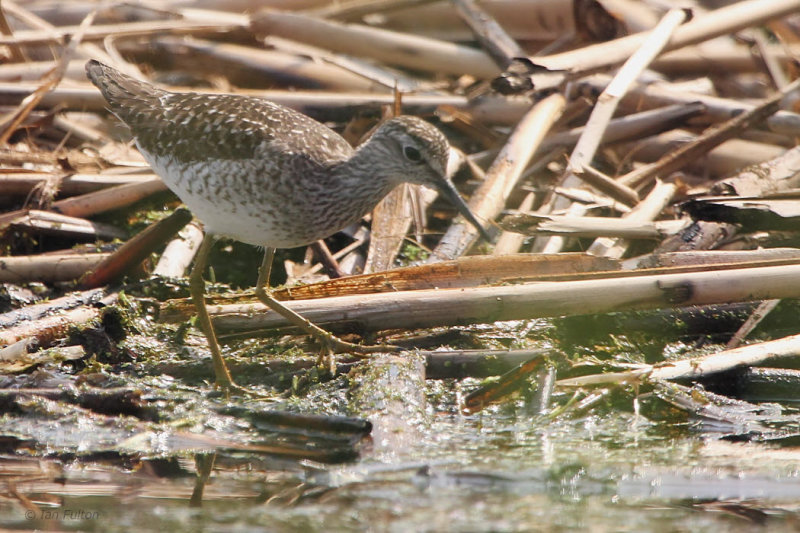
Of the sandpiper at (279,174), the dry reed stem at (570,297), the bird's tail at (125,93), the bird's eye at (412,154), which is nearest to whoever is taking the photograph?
the dry reed stem at (570,297)

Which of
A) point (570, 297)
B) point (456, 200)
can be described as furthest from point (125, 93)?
point (570, 297)

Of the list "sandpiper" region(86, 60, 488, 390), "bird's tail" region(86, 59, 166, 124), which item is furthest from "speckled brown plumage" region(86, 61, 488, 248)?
"bird's tail" region(86, 59, 166, 124)

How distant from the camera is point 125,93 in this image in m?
6.98

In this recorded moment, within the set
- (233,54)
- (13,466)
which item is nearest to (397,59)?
(233,54)

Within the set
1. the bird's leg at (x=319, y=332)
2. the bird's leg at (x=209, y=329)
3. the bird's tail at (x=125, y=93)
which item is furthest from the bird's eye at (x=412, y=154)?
the bird's tail at (x=125, y=93)

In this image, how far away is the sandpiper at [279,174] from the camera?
5801 millimetres

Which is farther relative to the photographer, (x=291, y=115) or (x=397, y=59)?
(x=397, y=59)

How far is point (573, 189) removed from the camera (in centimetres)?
732

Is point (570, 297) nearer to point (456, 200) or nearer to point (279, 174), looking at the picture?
point (456, 200)

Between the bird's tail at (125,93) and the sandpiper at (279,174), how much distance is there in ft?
1.88

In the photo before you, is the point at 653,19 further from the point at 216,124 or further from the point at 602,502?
the point at 602,502

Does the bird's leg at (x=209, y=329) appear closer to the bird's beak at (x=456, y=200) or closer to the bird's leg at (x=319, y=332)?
the bird's leg at (x=319, y=332)

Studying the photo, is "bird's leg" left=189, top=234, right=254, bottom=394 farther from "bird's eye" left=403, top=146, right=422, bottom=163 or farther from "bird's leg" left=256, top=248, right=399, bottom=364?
"bird's eye" left=403, top=146, right=422, bottom=163

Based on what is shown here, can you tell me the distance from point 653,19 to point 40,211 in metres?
6.44
